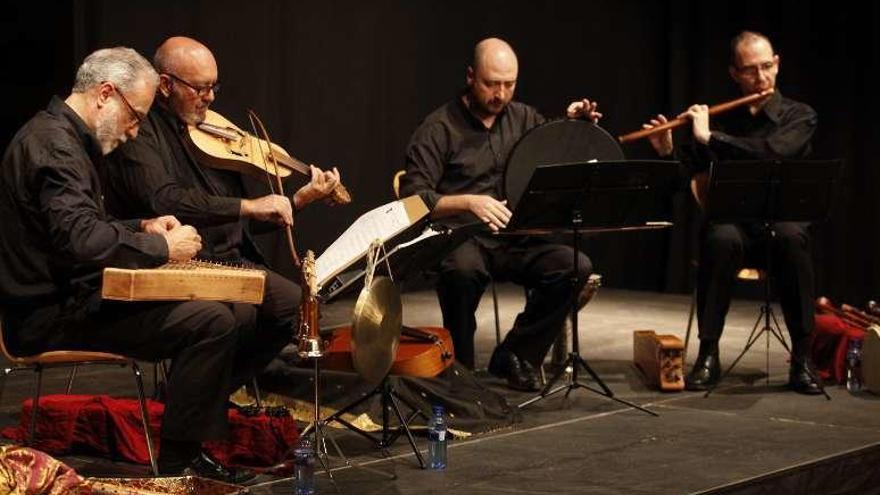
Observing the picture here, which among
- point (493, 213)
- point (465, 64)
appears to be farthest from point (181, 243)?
point (465, 64)

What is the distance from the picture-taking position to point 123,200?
4715mm

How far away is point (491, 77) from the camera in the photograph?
6.02m

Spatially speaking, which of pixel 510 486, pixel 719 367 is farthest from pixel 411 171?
pixel 510 486

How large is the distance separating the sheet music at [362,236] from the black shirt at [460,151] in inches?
59.1

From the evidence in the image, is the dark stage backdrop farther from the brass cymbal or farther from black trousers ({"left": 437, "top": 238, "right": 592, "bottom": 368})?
the brass cymbal

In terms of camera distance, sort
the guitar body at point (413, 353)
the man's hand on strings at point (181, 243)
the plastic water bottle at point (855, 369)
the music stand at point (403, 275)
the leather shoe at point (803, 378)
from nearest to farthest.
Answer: the man's hand on strings at point (181, 243) → the music stand at point (403, 275) → the guitar body at point (413, 353) → the leather shoe at point (803, 378) → the plastic water bottle at point (855, 369)

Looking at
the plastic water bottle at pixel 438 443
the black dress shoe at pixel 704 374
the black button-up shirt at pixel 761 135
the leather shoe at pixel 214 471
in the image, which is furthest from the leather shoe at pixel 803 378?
the leather shoe at pixel 214 471

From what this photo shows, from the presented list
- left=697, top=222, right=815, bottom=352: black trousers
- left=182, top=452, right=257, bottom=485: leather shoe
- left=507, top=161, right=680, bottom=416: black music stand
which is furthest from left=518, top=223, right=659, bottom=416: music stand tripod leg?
left=182, top=452, right=257, bottom=485: leather shoe

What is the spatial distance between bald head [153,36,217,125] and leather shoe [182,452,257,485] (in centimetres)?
119

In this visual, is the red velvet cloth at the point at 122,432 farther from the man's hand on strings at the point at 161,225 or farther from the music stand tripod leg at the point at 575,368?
the music stand tripod leg at the point at 575,368

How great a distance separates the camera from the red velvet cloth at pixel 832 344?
6.09 m

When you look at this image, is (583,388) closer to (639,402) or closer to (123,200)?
(639,402)

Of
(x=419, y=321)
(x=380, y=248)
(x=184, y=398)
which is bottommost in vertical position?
(x=419, y=321)

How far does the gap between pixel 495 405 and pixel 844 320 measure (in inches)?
78.9
